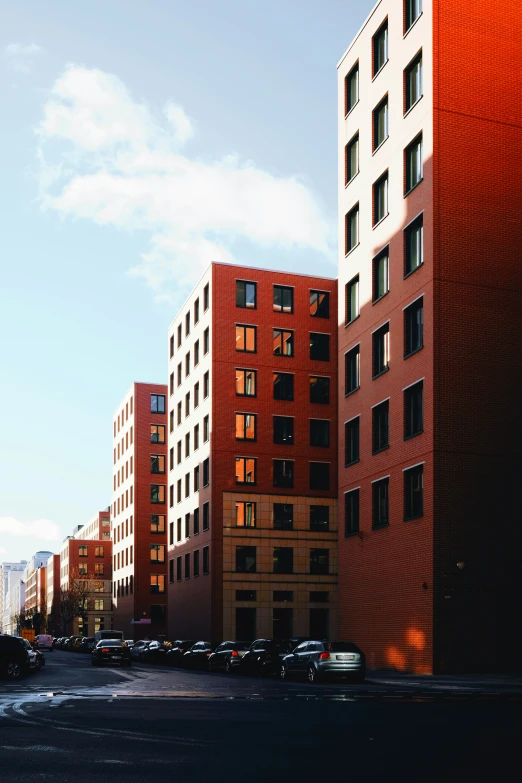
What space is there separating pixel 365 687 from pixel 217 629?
117ft

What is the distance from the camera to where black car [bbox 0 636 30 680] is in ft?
119

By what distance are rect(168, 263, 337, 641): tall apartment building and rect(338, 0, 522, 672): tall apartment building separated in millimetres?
20961

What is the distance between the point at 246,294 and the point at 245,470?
11.7 metres

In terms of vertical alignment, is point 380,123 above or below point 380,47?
below

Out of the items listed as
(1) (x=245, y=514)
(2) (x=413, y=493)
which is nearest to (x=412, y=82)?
(2) (x=413, y=493)

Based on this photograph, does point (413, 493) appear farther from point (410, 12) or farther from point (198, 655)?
point (410, 12)

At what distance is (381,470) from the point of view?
4169 cm

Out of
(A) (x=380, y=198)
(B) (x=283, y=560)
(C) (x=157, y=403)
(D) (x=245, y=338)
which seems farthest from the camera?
(C) (x=157, y=403)

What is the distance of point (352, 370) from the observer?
4656 cm

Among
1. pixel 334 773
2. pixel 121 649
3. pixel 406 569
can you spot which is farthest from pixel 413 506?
pixel 334 773

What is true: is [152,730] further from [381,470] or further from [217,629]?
[217,629]

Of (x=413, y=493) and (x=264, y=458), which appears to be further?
(x=264, y=458)

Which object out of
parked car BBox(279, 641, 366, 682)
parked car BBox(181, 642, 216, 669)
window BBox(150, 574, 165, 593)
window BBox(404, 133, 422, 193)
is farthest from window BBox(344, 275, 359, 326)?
window BBox(150, 574, 165, 593)

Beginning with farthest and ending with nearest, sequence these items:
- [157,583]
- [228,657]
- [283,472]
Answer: [157,583] < [283,472] < [228,657]
